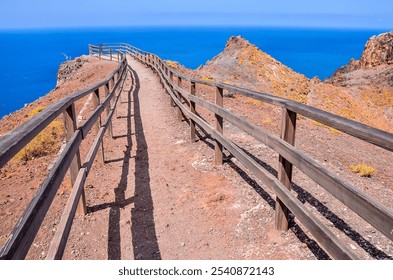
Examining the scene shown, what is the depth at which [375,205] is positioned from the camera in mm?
2395

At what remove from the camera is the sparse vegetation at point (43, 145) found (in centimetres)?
924

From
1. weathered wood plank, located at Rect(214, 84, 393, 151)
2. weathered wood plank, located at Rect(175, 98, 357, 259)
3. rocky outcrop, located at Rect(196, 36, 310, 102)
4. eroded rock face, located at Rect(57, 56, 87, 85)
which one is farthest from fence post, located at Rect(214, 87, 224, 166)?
eroded rock face, located at Rect(57, 56, 87, 85)

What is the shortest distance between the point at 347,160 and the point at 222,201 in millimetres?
5496

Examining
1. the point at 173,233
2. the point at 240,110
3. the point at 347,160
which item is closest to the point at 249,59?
the point at 240,110

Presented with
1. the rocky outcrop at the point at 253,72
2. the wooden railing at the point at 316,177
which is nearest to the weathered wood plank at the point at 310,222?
the wooden railing at the point at 316,177

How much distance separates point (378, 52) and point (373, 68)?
4679mm

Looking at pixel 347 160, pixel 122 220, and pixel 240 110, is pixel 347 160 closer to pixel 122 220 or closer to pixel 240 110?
pixel 240 110

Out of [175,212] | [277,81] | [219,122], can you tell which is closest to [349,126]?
[175,212]

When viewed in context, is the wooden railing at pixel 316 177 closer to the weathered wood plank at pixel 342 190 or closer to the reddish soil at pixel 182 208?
the weathered wood plank at pixel 342 190

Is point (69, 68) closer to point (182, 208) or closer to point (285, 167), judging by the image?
point (182, 208)

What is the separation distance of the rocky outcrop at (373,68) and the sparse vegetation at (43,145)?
150 ft

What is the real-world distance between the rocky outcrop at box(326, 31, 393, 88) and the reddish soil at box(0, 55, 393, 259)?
4655cm

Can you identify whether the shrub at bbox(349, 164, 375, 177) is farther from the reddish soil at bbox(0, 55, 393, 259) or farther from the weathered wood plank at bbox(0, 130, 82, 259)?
the weathered wood plank at bbox(0, 130, 82, 259)

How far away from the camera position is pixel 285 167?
397cm
